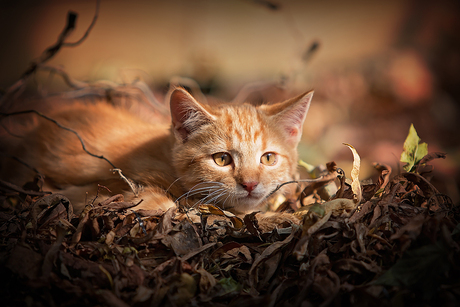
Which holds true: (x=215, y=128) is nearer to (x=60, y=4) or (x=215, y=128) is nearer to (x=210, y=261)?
(x=210, y=261)

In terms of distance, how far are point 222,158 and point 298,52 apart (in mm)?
2084

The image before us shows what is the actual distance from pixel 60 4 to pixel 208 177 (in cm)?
340

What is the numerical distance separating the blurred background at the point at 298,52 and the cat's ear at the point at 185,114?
6.10 feet

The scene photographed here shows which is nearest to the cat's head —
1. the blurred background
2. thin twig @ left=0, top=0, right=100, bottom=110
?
thin twig @ left=0, top=0, right=100, bottom=110

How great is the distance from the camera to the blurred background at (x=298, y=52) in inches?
130

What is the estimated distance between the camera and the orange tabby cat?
1.39 meters

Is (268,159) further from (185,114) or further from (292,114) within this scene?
(185,114)

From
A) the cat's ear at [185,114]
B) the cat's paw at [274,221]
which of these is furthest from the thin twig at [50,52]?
the cat's paw at [274,221]

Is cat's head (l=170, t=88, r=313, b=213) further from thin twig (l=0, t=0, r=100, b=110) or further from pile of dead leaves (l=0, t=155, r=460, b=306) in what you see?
thin twig (l=0, t=0, r=100, b=110)

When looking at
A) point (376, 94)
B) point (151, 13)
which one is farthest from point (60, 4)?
point (376, 94)

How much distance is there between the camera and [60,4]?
340 centimetres

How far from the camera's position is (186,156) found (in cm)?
147

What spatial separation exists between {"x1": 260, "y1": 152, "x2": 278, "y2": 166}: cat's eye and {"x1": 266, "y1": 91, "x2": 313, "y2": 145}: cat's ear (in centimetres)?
21

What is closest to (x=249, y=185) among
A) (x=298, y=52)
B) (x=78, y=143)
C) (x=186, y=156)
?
(x=186, y=156)
